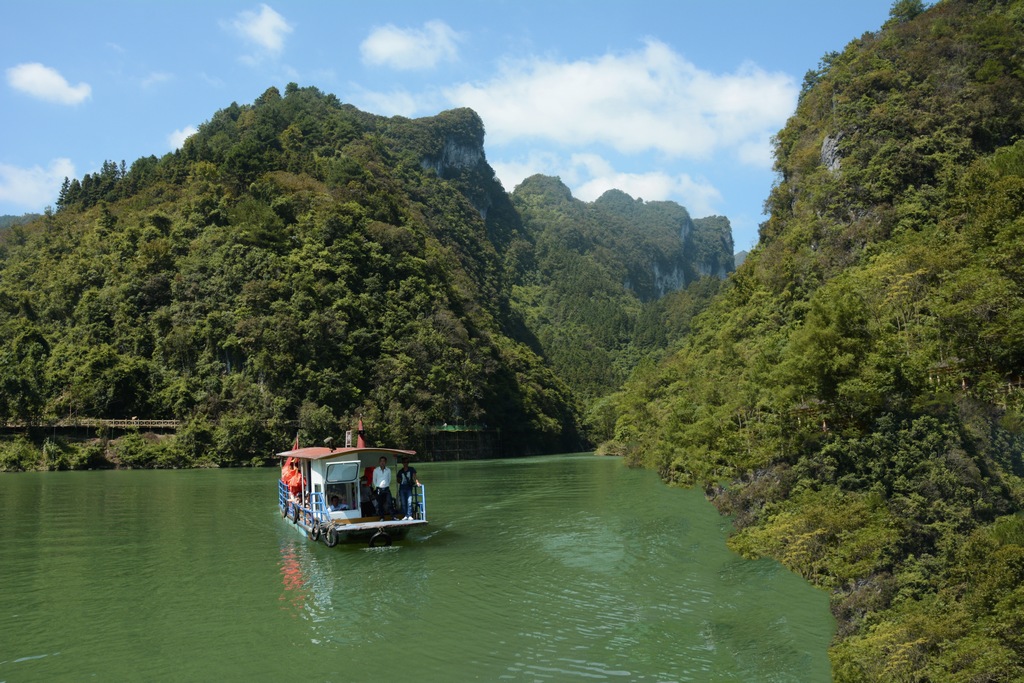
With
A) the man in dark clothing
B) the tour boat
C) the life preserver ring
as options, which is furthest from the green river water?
the man in dark clothing

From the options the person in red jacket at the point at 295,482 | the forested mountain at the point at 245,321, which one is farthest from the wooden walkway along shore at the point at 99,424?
the person in red jacket at the point at 295,482

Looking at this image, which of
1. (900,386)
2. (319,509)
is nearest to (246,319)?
(319,509)

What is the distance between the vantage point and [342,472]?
27.8m

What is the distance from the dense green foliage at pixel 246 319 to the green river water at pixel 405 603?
5252 cm

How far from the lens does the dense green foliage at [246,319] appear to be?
8500cm

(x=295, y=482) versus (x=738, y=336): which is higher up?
(x=738, y=336)

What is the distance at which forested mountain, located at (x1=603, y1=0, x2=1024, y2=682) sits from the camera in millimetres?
15453

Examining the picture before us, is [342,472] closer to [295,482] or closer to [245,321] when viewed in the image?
[295,482]

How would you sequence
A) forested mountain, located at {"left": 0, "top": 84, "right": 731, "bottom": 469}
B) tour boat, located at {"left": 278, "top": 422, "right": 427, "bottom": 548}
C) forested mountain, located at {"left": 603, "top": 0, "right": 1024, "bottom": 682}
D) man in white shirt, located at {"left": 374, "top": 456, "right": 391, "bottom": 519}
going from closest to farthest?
forested mountain, located at {"left": 603, "top": 0, "right": 1024, "bottom": 682}, tour boat, located at {"left": 278, "top": 422, "right": 427, "bottom": 548}, man in white shirt, located at {"left": 374, "top": 456, "right": 391, "bottom": 519}, forested mountain, located at {"left": 0, "top": 84, "right": 731, "bottom": 469}

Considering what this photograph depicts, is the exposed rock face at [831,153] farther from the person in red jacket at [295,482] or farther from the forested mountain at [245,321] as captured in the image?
the forested mountain at [245,321]

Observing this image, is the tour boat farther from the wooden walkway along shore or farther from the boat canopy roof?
the wooden walkway along shore

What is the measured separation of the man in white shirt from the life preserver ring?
1.08 meters

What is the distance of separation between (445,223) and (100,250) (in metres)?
80.3

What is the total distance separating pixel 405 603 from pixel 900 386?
52.0 ft
